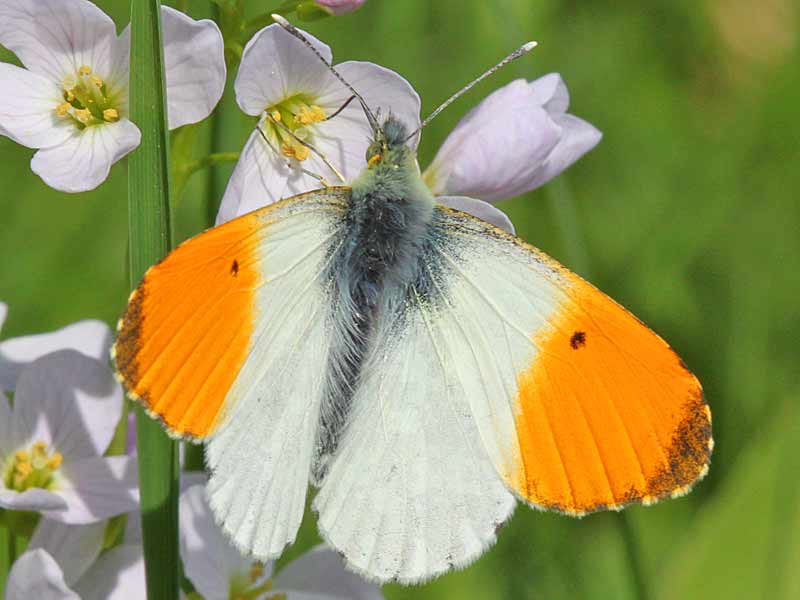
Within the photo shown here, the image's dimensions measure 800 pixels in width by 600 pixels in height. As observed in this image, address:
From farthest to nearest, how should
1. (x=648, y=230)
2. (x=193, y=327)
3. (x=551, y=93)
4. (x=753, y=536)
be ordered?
(x=648, y=230) < (x=753, y=536) < (x=551, y=93) < (x=193, y=327)

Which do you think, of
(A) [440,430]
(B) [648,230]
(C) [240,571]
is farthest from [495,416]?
(B) [648,230]

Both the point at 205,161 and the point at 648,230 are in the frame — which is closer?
the point at 205,161

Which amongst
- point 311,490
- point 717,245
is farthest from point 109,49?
point 717,245

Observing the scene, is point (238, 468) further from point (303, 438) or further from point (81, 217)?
point (81, 217)

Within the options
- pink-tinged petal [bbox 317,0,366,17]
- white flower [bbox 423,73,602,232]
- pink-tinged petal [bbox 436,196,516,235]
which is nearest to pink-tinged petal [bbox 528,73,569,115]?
white flower [bbox 423,73,602,232]

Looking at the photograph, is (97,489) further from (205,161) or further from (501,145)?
(501,145)

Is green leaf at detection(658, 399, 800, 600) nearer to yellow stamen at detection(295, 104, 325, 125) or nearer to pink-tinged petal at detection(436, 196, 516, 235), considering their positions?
pink-tinged petal at detection(436, 196, 516, 235)

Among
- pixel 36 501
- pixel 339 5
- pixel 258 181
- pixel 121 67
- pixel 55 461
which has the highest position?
pixel 339 5

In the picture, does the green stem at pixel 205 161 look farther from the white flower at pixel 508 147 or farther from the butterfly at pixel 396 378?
the white flower at pixel 508 147
